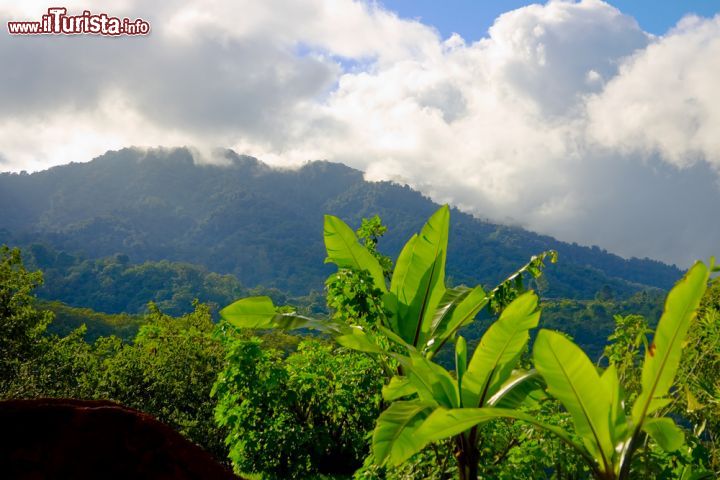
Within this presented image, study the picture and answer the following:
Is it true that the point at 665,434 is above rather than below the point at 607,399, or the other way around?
below

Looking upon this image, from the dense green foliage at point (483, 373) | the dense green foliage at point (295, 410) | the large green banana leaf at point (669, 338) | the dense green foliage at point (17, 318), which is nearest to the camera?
the large green banana leaf at point (669, 338)

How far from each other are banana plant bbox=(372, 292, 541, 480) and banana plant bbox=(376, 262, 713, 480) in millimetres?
77

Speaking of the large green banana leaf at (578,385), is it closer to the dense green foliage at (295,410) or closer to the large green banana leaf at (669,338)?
the large green banana leaf at (669,338)

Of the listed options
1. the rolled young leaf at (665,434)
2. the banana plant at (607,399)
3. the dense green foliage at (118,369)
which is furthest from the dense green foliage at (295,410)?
the dense green foliage at (118,369)

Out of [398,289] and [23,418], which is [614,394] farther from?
[23,418]

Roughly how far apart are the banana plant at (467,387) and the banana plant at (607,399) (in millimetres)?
77

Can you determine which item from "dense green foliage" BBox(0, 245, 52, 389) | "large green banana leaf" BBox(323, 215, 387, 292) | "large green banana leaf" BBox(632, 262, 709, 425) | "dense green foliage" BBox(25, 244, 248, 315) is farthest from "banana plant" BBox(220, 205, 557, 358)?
"dense green foliage" BBox(25, 244, 248, 315)

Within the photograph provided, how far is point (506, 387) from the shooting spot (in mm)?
4125

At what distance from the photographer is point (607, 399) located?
3.36 m

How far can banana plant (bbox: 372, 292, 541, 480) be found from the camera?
3.60 m

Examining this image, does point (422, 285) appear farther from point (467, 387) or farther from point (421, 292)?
point (467, 387)

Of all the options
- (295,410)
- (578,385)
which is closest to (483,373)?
(578,385)

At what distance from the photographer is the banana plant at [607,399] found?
123 inches

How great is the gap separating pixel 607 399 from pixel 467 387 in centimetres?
105
